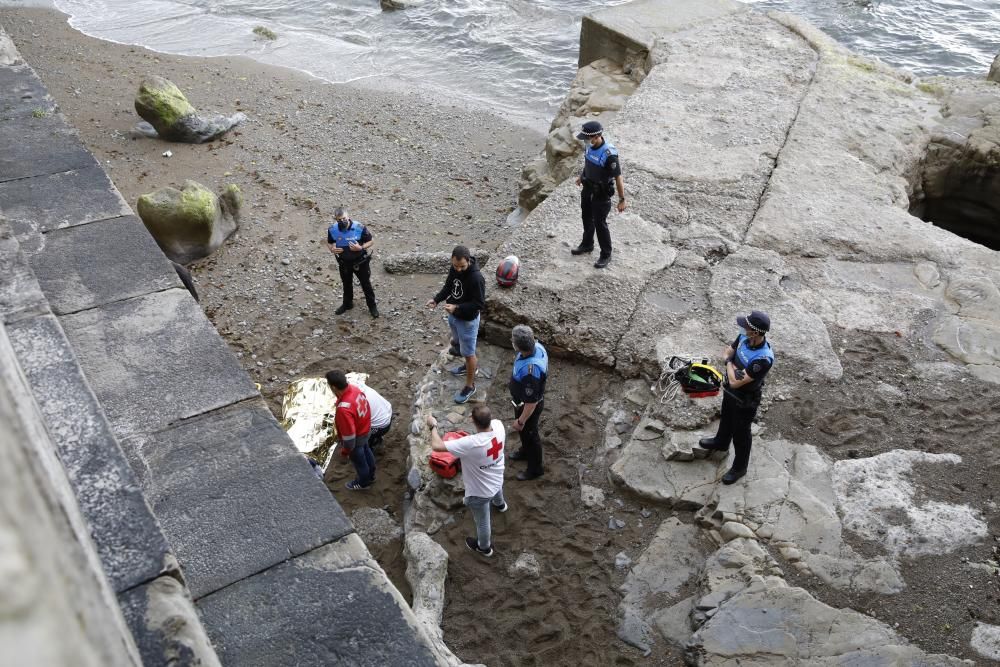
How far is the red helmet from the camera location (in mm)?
7648

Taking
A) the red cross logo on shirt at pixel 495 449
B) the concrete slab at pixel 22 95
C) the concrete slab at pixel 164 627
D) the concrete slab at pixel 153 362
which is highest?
the concrete slab at pixel 164 627

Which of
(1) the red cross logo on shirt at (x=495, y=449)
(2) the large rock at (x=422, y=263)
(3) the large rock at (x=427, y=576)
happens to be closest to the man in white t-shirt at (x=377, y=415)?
(3) the large rock at (x=427, y=576)

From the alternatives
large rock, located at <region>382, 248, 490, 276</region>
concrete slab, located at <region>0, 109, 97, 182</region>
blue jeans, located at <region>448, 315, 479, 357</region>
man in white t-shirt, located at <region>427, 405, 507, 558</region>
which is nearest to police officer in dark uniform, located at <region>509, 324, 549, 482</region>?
man in white t-shirt, located at <region>427, 405, 507, 558</region>

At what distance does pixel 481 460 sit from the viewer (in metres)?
5.60

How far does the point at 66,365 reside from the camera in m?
3.22

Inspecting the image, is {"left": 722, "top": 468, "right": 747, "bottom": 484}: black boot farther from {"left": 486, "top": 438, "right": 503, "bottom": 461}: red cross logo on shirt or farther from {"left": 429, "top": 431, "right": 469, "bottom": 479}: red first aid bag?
{"left": 429, "top": 431, "right": 469, "bottom": 479}: red first aid bag

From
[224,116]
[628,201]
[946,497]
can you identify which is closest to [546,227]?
[628,201]

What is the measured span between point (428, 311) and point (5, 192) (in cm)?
514

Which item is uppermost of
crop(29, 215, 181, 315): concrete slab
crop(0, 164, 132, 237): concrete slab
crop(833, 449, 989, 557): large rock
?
crop(0, 164, 132, 237): concrete slab

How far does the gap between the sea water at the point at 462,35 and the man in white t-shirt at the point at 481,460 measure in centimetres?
1176

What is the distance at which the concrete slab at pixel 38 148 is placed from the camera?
5.65 metres

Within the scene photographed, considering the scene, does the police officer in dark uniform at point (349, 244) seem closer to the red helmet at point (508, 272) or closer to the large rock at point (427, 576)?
the red helmet at point (508, 272)

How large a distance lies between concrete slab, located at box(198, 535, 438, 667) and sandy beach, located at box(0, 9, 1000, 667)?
2.60 metres

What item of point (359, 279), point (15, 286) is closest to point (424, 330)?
point (359, 279)
